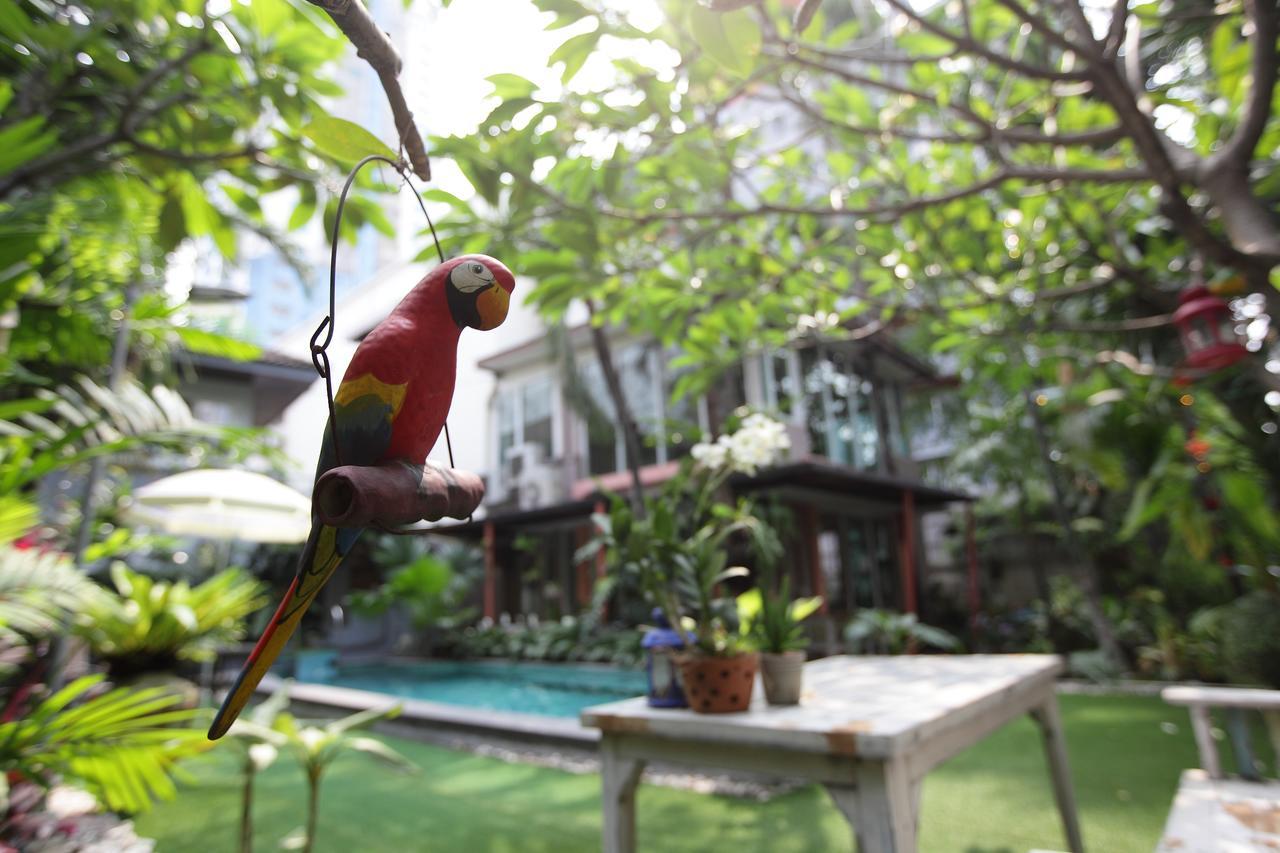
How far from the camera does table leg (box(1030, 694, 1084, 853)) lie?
2624 mm

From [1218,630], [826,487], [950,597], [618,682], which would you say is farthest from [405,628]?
[1218,630]

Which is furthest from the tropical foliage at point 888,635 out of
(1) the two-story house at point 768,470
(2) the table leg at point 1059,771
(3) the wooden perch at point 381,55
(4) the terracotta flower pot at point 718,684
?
(3) the wooden perch at point 381,55

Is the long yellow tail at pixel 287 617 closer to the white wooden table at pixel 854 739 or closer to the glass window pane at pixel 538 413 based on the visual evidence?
the white wooden table at pixel 854 739

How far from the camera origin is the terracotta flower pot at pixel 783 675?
2.02 meters

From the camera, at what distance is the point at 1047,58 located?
442 centimetres

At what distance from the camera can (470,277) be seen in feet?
1.80

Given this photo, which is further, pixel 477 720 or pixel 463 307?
pixel 477 720

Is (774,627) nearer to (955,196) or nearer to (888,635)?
(955,196)

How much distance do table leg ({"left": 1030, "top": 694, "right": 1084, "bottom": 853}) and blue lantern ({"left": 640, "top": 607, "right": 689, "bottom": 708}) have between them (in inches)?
69.6

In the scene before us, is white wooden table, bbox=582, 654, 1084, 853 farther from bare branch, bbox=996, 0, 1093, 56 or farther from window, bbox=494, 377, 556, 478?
window, bbox=494, 377, 556, 478

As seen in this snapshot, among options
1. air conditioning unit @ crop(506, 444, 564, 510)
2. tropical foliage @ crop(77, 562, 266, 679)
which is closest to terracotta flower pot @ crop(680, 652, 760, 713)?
tropical foliage @ crop(77, 562, 266, 679)

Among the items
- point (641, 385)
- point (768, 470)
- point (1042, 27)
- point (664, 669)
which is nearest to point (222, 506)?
point (664, 669)

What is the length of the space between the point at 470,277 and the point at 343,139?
209 mm

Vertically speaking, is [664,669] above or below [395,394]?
below
